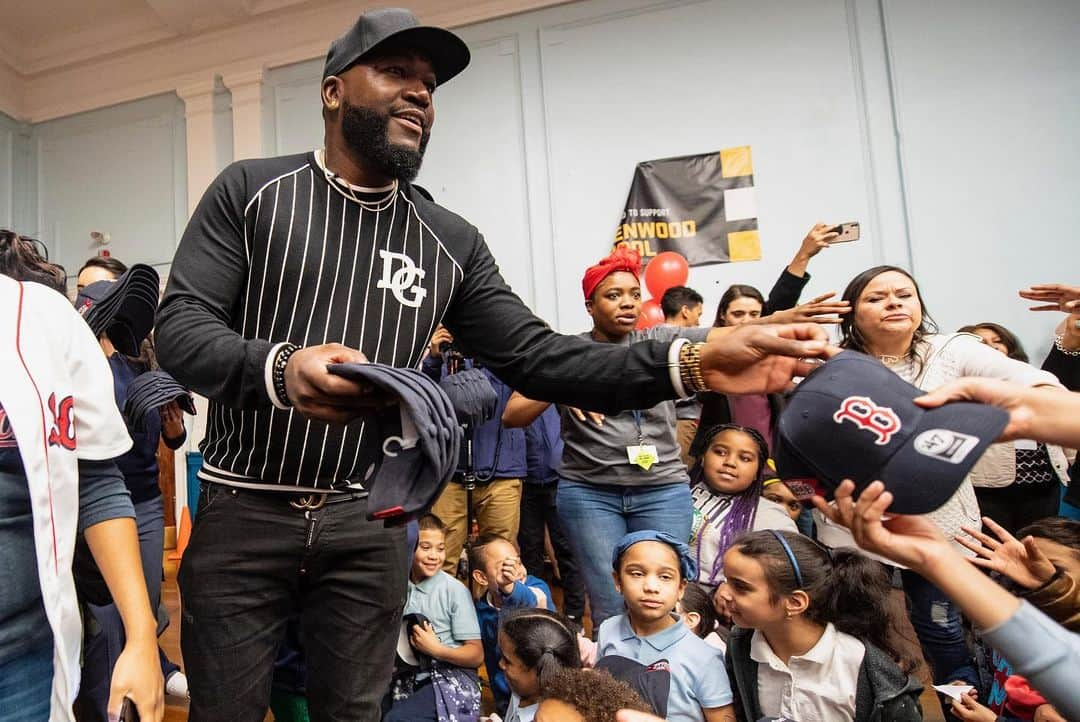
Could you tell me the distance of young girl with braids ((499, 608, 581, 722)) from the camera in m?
2.31

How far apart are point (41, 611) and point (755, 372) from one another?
1047 millimetres

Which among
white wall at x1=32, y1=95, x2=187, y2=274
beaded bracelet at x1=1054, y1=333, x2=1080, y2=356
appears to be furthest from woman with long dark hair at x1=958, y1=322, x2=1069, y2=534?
white wall at x1=32, y1=95, x2=187, y2=274

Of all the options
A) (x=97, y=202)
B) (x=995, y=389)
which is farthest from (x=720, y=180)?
(x=97, y=202)

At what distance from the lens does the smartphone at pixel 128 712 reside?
99 cm

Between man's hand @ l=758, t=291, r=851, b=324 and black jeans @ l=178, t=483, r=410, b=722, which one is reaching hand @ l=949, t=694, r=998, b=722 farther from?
black jeans @ l=178, t=483, r=410, b=722

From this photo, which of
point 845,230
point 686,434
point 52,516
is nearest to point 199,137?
point 686,434

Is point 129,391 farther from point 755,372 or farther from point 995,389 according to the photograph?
point 995,389

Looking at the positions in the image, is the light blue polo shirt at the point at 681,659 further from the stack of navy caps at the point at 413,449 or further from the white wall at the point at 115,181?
the white wall at the point at 115,181

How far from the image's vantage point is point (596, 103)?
5.66 metres

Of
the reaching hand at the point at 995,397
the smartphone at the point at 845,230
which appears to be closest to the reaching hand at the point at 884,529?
the reaching hand at the point at 995,397

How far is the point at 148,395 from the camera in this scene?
205 centimetres

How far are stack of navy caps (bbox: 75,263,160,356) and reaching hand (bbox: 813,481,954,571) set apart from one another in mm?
1514

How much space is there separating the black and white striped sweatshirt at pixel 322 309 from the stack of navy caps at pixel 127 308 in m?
0.58

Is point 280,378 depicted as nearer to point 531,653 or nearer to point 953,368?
point 531,653
